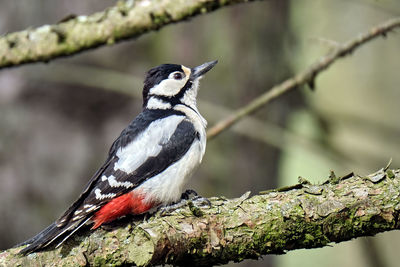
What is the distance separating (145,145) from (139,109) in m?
1.96

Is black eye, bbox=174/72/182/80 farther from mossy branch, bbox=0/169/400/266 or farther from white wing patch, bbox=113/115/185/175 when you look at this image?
mossy branch, bbox=0/169/400/266

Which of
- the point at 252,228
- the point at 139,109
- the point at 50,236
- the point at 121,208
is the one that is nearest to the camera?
the point at 252,228

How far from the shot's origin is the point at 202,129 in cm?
376

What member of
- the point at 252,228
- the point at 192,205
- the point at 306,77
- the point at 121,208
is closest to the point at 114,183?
the point at 121,208

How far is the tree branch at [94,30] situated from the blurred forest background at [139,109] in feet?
4.71

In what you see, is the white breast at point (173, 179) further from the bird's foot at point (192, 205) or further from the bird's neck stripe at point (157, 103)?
the bird's neck stripe at point (157, 103)

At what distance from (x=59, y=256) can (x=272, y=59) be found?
329 centimetres

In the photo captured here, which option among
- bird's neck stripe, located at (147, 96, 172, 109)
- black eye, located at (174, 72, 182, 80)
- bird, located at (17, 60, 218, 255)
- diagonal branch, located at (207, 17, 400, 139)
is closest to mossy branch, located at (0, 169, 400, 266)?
bird, located at (17, 60, 218, 255)

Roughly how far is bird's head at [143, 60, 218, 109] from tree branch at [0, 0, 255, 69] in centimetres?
59

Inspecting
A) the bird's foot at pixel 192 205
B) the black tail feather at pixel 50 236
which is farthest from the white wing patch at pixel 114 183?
the black tail feather at pixel 50 236

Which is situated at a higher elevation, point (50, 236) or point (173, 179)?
point (173, 179)

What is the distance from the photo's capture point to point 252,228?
2.74 metres

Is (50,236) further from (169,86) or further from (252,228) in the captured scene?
(169,86)

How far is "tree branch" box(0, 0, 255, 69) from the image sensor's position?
347cm
